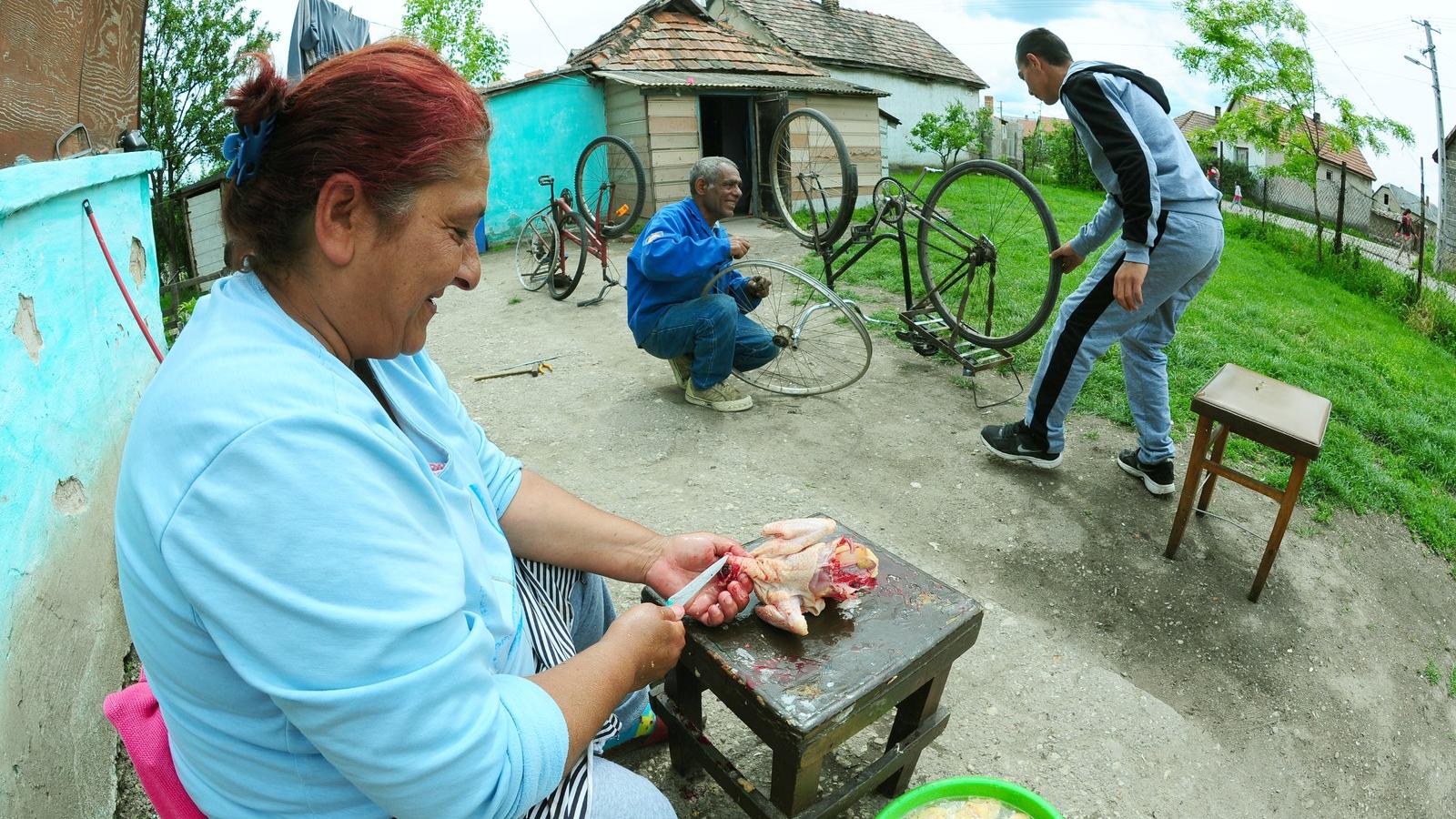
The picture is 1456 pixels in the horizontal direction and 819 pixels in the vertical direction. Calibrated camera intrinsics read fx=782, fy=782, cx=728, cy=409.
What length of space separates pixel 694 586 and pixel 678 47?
39.8 ft

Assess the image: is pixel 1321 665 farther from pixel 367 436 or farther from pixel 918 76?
pixel 918 76

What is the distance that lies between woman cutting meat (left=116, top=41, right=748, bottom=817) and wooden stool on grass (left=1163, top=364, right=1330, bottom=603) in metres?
2.87

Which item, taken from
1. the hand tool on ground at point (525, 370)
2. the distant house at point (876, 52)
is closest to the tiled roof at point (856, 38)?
the distant house at point (876, 52)

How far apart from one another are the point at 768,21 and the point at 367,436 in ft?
66.9

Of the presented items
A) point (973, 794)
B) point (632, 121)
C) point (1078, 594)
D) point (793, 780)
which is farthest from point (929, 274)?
point (632, 121)

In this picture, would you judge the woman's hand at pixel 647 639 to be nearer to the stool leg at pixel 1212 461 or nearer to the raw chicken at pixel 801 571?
the raw chicken at pixel 801 571

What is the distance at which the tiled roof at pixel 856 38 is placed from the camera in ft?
62.4

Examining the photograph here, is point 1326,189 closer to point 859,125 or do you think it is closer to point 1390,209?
point 1390,209

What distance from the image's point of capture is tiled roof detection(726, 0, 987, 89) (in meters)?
19.0

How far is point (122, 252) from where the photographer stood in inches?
128

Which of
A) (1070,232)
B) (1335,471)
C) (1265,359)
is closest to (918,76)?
(1070,232)

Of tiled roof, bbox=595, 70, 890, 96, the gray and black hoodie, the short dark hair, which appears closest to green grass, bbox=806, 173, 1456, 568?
the gray and black hoodie

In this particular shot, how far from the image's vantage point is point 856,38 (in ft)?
68.6

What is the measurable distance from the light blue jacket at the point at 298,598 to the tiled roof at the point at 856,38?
18928 mm
